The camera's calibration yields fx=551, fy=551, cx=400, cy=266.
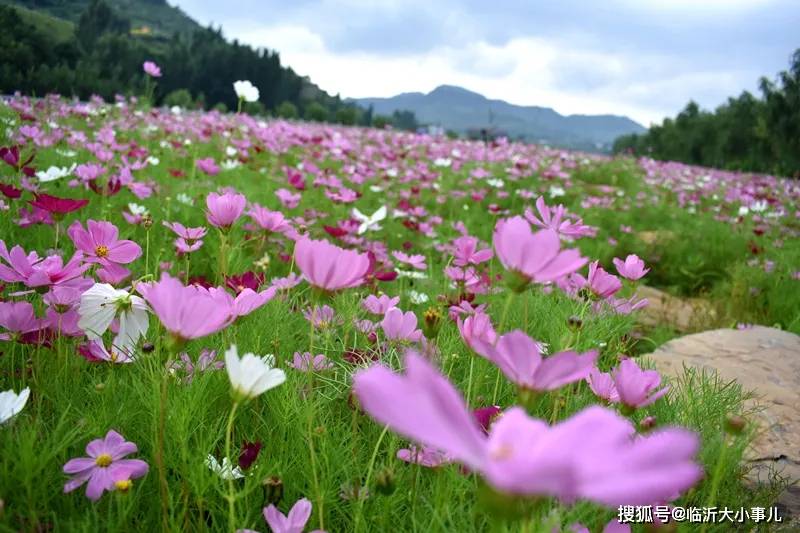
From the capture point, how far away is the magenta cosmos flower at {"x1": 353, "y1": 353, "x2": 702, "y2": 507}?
12.1 inches

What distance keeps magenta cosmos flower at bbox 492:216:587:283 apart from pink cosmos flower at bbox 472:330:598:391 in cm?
10

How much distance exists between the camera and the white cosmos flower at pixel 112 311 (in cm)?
99

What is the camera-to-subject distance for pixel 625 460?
12.8 inches

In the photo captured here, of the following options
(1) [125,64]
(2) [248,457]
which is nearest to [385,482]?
(2) [248,457]

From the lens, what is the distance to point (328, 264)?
75 centimetres

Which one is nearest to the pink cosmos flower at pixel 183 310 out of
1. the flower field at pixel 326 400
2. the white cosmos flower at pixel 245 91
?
the flower field at pixel 326 400

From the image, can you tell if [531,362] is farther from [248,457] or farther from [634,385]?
[248,457]

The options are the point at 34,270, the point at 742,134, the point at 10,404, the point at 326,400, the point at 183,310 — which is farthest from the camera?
the point at 742,134

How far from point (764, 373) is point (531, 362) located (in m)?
1.74

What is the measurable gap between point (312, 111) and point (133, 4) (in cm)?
9540

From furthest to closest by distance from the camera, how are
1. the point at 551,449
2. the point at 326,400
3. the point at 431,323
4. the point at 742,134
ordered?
the point at 742,134 < the point at 326,400 < the point at 431,323 < the point at 551,449

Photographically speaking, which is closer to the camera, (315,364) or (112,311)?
(112,311)

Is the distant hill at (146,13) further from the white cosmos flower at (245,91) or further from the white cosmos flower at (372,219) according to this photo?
the white cosmos flower at (372,219)

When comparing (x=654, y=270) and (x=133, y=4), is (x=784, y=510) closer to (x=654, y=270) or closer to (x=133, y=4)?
(x=654, y=270)
